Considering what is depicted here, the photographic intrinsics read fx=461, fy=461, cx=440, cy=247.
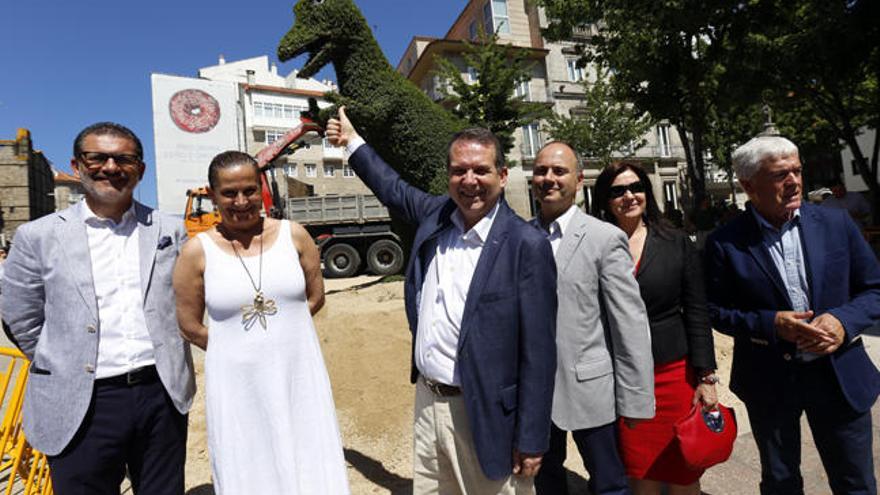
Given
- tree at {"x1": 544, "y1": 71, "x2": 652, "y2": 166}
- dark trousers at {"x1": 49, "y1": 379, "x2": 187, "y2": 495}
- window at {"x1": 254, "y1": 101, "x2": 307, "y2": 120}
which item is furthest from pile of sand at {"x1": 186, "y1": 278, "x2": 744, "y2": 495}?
window at {"x1": 254, "y1": 101, "x2": 307, "y2": 120}

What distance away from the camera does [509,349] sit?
1.69m

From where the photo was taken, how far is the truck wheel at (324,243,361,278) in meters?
12.6

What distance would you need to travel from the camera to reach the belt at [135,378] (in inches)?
71.2

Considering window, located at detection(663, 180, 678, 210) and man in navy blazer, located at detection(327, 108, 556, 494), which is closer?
man in navy blazer, located at detection(327, 108, 556, 494)

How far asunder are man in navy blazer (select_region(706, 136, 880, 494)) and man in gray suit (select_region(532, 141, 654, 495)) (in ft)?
1.67

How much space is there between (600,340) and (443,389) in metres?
0.71

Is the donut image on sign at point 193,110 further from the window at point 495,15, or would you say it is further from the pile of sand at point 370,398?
the pile of sand at point 370,398

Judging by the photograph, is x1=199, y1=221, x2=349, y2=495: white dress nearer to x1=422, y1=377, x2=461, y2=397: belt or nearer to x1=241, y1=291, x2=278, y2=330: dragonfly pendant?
x1=241, y1=291, x2=278, y2=330: dragonfly pendant

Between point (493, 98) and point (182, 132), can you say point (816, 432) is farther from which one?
point (182, 132)

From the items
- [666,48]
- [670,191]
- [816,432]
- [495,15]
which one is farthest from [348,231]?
[670,191]

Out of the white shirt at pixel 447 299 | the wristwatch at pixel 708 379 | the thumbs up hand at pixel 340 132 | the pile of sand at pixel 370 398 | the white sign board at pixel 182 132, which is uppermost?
the white sign board at pixel 182 132

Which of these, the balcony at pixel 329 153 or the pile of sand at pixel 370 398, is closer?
the pile of sand at pixel 370 398

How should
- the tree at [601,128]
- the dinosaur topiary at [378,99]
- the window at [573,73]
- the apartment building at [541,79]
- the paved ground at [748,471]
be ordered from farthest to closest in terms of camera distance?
1. the window at [573,73]
2. the apartment building at [541,79]
3. the tree at [601,128]
4. the dinosaur topiary at [378,99]
5. the paved ground at [748,471]

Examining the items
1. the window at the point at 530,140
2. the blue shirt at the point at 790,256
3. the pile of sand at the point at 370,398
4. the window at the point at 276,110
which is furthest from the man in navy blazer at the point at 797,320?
the window at the point at 276,110
